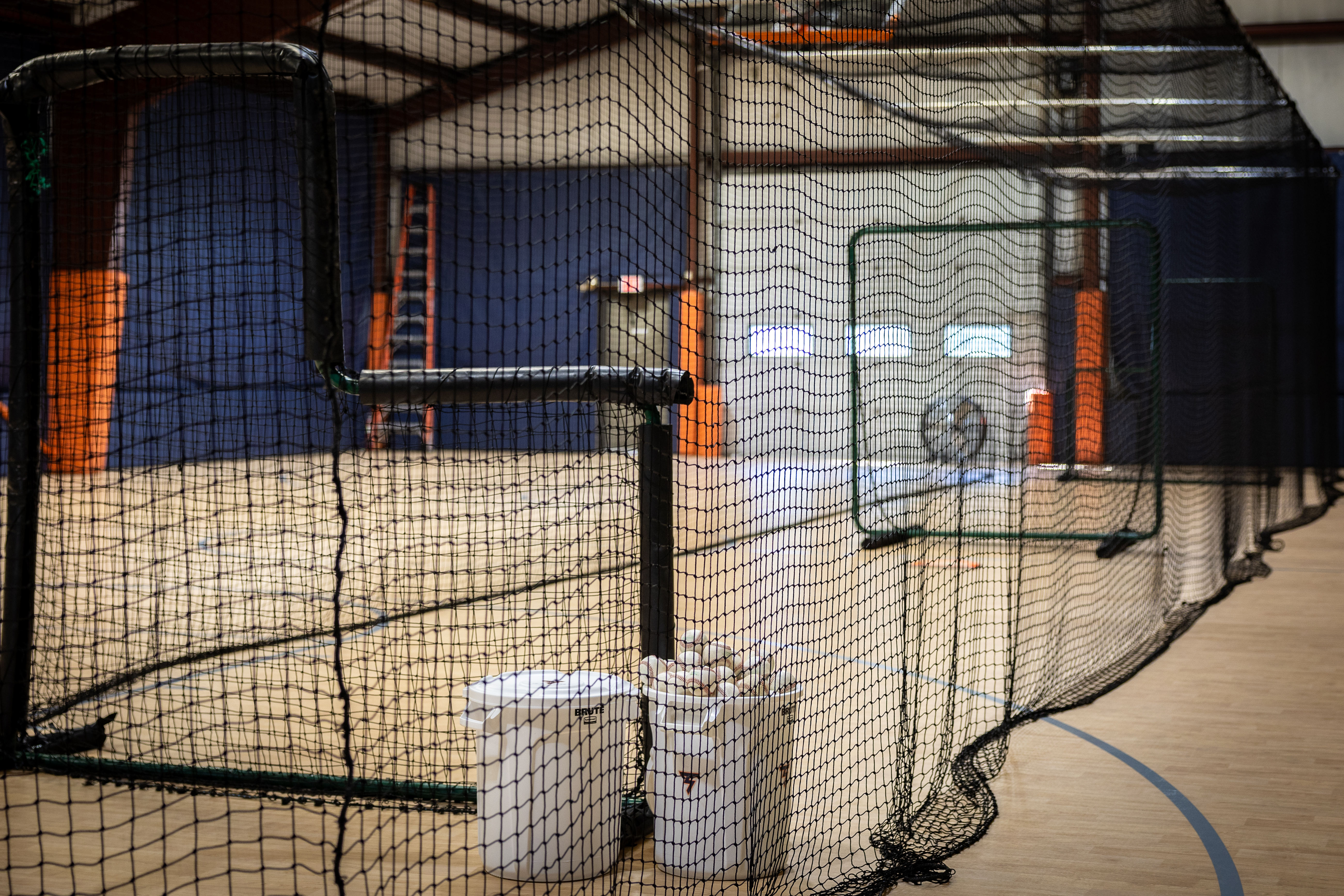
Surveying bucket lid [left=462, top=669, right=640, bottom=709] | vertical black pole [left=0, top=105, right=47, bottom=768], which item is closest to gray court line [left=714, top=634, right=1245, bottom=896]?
bucket lid [left=462, top=669, right=640, bottom=709]

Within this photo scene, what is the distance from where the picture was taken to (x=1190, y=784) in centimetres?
270

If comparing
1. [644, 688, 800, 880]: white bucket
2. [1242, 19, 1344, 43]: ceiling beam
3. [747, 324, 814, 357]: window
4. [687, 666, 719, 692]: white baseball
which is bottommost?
[644, 688, 800, 880]: white bucket

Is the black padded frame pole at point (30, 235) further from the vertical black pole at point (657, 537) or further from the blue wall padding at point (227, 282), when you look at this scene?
the blue wall padding at point (227, 282)

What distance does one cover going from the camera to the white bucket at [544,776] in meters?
2.04

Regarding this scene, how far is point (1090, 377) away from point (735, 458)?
4484mm

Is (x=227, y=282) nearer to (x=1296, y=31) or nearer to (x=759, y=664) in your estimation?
(x=759, y=664)

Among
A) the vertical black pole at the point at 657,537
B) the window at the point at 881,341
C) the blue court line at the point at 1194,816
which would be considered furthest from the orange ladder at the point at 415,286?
the vertical black pole at the point at 657,537

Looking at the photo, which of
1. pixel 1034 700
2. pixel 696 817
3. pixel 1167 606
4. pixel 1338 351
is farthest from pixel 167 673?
pixel 1338 351

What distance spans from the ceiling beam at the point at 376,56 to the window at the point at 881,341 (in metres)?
3.47

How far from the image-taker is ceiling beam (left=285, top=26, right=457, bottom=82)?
8.00m

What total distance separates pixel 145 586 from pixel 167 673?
165cm

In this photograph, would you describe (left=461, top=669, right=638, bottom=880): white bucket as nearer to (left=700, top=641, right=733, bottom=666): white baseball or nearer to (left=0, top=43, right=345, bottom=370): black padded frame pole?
(left=700, top=641, right=733, bottom=666): white baseball

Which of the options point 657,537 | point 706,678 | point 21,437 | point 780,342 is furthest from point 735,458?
point 21,437

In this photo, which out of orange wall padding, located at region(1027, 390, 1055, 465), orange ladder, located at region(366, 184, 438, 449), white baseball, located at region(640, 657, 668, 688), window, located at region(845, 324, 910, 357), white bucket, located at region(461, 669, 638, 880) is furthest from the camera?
orange ladder, located at region(366, 184, 438, 449)
